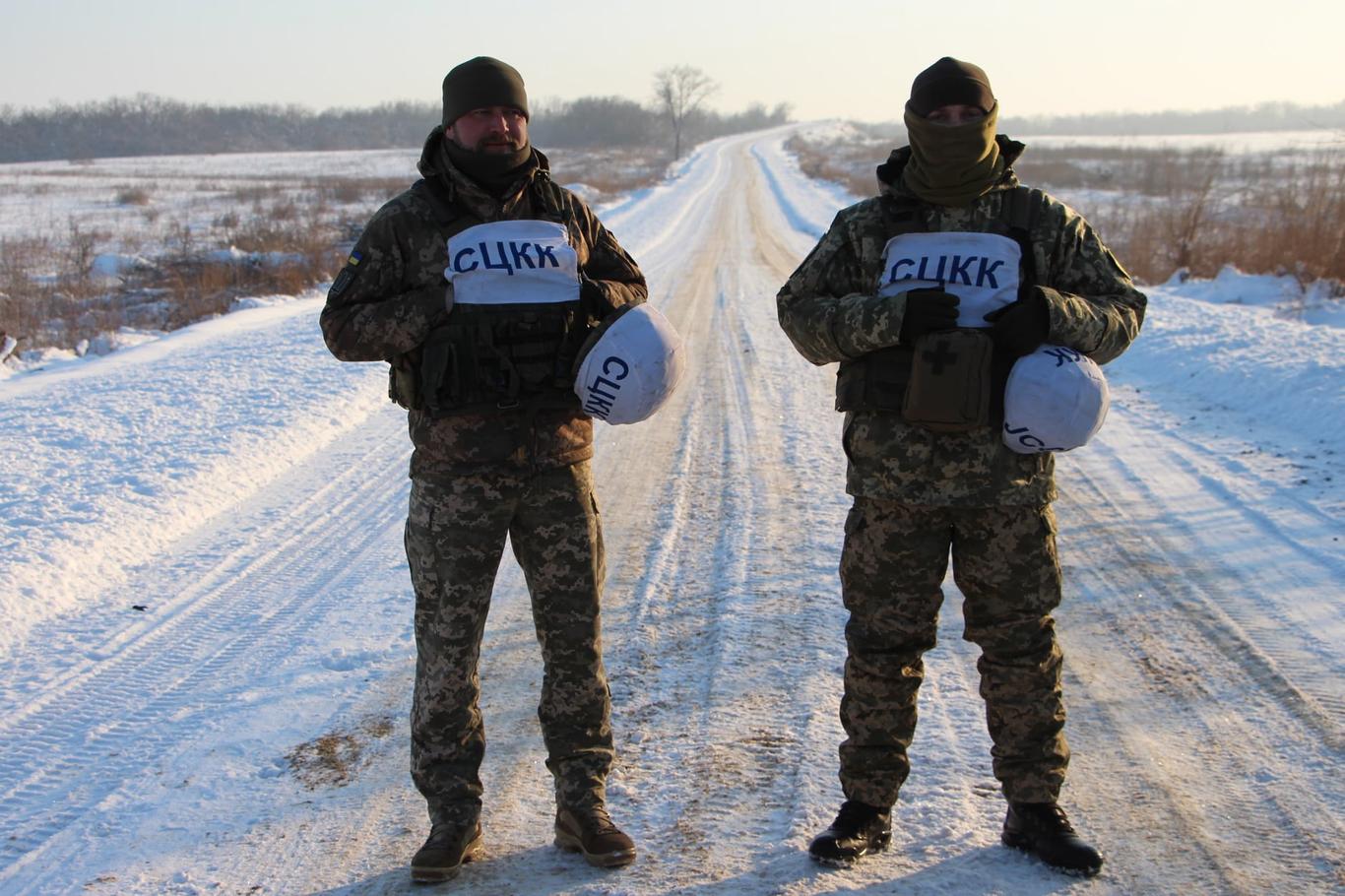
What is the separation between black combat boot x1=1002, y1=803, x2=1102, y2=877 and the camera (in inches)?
111

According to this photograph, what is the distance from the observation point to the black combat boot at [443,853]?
2846 mm

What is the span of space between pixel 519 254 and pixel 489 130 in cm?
33

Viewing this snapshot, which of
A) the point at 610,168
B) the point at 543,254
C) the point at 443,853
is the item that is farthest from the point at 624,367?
the point at 610,168

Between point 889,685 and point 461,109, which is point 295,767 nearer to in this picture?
point 889,685

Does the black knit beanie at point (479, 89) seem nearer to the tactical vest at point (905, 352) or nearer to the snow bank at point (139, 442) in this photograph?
the tactical vest at point (905, 352)

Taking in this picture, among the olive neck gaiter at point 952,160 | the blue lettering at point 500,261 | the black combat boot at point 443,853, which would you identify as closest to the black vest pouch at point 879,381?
the olive neck gaiter at point 952,160

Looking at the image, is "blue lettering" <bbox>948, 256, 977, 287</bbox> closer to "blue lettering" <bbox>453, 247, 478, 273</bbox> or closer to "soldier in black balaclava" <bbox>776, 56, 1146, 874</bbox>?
"soldier in black balaclava" <bbox>776, 56, 1146, 874</bbox>

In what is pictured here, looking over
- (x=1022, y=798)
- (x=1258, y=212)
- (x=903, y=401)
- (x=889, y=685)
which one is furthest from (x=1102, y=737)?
(x=1258, y=212)

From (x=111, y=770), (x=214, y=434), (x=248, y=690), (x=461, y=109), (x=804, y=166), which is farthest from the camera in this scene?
A: (x=804, y=166)

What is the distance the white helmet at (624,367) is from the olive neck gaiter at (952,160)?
0.80 meters

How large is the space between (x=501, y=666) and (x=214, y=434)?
404cm

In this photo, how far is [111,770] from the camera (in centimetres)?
347

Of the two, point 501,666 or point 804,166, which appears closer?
point 501,666

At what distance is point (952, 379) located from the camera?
9.02 feet
